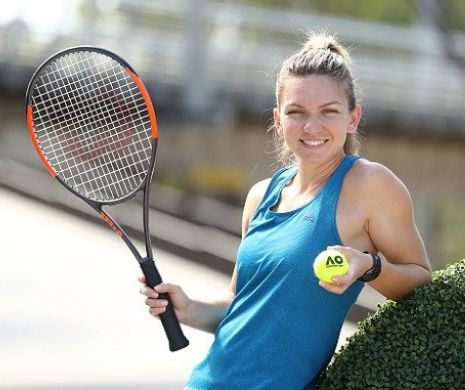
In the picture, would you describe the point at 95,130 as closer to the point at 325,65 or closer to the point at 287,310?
the point at 325,65

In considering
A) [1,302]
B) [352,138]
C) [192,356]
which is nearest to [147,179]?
[352,138]

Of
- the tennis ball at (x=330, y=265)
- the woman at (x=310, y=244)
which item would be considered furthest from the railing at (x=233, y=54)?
the tennis ball at (x=330, y=265)

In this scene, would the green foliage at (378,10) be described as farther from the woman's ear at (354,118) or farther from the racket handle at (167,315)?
the woman's ear at (354,118)

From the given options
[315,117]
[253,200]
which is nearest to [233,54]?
→ [253,200]

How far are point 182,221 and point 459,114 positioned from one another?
6.45m

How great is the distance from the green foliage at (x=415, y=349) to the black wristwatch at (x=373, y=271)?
25 cm

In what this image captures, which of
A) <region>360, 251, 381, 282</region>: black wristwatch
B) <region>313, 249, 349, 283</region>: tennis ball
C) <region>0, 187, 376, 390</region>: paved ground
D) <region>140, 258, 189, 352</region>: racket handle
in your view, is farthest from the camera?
<region>0, 187, 376, 390</region>: paved ground

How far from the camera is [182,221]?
16906 mm

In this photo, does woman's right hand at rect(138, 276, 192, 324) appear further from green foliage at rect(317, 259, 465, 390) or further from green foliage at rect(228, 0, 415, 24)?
green foliage at rect(228, 0, 415, 24)

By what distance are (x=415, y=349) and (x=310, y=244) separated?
451mm

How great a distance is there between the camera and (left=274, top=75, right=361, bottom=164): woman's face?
3299mm

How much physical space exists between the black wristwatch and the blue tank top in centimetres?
11

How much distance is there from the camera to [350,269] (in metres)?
2.98

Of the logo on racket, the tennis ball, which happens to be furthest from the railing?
the tennis ball
